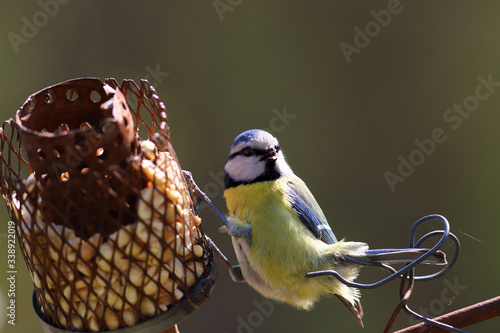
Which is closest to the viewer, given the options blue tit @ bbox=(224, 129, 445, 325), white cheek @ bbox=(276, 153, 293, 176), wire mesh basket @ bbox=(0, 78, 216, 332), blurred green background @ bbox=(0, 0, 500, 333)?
wire mesh basket @ bbox=(0, 78, 216, 332)

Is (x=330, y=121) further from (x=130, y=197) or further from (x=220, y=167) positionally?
(x=130, y=197)

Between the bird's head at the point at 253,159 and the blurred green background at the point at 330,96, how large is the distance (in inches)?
Answer: 49.8

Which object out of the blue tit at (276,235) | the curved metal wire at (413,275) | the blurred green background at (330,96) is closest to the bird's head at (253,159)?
the blue tit at (276,235)

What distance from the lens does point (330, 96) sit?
314 centimetres

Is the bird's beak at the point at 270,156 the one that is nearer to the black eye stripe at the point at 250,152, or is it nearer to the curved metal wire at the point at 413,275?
the black eye stripe at the point at 250,152

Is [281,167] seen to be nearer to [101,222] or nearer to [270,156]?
[270,156]

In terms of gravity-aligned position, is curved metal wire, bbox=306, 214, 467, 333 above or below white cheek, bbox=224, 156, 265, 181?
below

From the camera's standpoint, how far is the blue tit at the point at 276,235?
162 centimetres

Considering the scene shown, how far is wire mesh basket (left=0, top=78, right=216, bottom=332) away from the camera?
110 cm

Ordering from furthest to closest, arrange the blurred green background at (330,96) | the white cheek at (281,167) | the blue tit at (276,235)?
the blurred green background at (330,96) → the white cheek at (281,167) → the blue tit at (276,235)

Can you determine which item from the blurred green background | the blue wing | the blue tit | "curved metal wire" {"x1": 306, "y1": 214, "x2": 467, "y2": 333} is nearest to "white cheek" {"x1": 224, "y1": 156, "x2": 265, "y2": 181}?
the blue tit

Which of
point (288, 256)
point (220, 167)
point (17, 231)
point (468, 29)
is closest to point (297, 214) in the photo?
point (288, 256)

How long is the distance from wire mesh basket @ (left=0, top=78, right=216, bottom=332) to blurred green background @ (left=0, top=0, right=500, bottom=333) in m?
1.78

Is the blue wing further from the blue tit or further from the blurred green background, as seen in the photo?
the blurred green background
